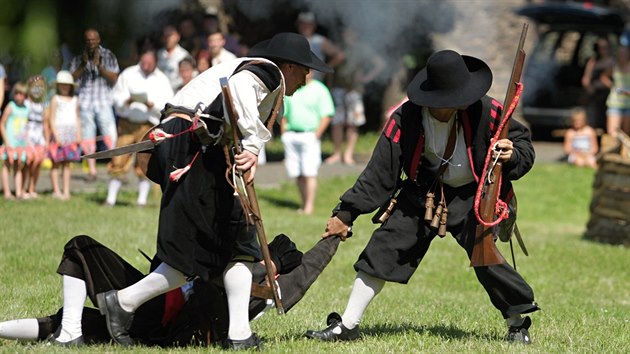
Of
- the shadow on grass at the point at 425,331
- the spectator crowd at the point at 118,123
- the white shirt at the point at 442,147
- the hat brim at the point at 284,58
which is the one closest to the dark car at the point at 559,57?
the spectator crowd at the point at 118,123

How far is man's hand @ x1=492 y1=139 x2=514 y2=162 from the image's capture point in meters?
4.86

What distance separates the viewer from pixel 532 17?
66.4 ft

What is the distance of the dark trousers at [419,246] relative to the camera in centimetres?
506

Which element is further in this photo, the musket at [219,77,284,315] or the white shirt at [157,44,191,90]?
the white shirt at [157,44,191,90]

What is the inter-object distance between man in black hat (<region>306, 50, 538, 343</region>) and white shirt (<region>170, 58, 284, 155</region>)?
65cm

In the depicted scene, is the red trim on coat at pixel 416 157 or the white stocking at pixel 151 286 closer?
the white stocking at pixel 151 286

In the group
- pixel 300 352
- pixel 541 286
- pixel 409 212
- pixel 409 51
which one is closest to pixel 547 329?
pixel 409 212

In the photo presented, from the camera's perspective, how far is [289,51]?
Result: 4.67 m

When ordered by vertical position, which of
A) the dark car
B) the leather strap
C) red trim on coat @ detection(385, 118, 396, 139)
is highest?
the dark car

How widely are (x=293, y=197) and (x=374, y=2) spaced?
4.23m

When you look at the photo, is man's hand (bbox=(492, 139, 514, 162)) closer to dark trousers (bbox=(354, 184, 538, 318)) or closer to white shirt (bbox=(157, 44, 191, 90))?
dark trousers (bbox=(354, 184, 538, 318))

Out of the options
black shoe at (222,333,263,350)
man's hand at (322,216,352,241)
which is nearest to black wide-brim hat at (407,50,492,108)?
man's hand at (322,216,352,241)

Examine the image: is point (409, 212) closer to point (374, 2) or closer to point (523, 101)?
point (374, 2)

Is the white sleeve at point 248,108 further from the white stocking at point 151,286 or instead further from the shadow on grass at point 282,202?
the shadow on grass at point 282,202
